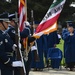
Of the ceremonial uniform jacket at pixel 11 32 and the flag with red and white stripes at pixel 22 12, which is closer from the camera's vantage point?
the ceremonial uniform jacket at pixel 11 32

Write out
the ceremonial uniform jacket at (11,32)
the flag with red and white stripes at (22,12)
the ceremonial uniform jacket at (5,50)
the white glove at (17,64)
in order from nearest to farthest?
the ceremonial uniform jacket at (5,50) → the white glove at (17,64) → the ceremonial uniform jacket at (11,32) → the flag with red and white stripes at (22,12)

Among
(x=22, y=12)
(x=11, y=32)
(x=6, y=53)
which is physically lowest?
(x=6, y=53)

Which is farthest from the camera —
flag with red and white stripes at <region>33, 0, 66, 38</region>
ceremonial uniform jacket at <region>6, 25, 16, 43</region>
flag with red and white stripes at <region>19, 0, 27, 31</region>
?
flag with red and white stripes at <region>19, 0, 27, 31</region>

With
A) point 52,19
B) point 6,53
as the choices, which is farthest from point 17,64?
point 52,19

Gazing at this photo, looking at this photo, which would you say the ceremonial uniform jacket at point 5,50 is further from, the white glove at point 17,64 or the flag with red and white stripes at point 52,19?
the flag with red and white stripes at point 52,19

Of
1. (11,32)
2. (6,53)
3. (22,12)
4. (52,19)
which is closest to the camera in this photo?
(6,53)

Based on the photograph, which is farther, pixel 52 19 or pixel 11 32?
pixel 52 19

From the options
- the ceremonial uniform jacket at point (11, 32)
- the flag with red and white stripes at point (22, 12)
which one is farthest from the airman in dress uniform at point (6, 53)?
the flag with red and white stripes at point (22, 12)

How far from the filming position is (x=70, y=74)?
12438 mm

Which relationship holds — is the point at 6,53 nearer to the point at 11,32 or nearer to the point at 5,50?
the point at 5,50

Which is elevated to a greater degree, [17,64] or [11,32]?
[11,32]

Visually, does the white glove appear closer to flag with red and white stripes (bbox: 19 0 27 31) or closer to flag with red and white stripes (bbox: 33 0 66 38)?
flag with red and white stripes (bbox: 33 0 66 38)

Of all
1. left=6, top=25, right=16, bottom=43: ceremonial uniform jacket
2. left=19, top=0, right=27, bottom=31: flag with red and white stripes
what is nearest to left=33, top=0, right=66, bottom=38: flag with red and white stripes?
left=19, top=0, right=27, bottom=31: flag with red and white stripes

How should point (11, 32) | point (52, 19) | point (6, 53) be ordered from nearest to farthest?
point (6, 53) → point (11, 32) → point (52, 19)
